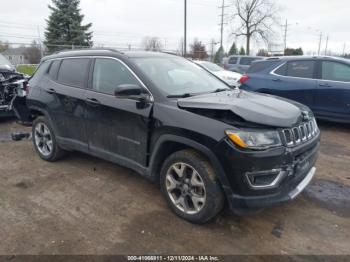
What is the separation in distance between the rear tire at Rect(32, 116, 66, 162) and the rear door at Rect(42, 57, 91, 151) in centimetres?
22

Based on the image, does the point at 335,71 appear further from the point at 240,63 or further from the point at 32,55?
the point at 32,55

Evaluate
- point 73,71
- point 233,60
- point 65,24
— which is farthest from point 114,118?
point 65,24

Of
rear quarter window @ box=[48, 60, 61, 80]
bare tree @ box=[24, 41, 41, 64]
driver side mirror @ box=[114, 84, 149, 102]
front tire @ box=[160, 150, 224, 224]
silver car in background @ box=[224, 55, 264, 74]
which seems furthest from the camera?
bare tree @ box=[24, 41, 41, 64]

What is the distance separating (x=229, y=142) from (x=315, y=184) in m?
2.10

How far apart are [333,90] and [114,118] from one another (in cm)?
526

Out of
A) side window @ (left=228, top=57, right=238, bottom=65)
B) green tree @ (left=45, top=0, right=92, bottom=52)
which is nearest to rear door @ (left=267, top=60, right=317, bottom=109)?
side window @ (left=228, top=57, right=238, bottom=65)

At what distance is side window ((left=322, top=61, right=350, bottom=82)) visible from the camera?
6.80m

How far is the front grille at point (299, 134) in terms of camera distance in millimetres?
2893

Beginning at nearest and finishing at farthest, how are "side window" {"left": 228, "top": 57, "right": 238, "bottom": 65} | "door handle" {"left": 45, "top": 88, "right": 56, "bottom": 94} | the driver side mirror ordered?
the driver side mirror < "door handle" {"left": 45, "top": 88, "right": 56, "bottom": 94} < "side window" {"left": 228, "top": 57, "right": 238, "bottom": 65}

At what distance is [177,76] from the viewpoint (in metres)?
3.92

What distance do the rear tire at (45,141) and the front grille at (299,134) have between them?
3445 mm

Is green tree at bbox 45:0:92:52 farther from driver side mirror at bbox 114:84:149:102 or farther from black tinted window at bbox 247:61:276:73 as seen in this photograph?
driver side mirror at bbox 114:84:149:102

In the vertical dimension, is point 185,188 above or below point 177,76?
below

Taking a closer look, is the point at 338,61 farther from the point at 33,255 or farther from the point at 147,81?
the point at 33,255
